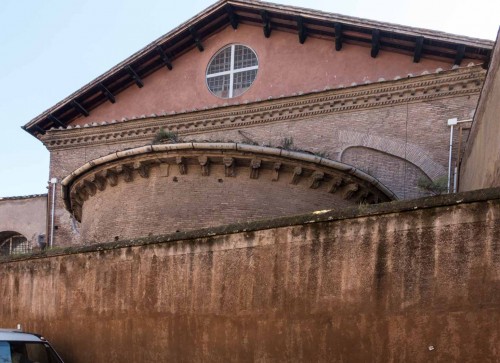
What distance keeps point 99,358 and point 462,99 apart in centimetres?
1259

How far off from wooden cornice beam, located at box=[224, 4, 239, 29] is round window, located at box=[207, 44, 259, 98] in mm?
777

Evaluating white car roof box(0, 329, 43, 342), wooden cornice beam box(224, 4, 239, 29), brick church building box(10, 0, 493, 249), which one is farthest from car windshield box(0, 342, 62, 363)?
wooden cornice beam box(224, 4, 239, 29)

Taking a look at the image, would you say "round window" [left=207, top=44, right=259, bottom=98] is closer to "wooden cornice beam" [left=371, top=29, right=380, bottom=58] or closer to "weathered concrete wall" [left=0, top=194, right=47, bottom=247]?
"wooden cornice beam" [left=371, top=29, right=380, bottom=58]

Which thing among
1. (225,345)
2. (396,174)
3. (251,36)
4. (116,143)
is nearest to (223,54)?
(251,36)

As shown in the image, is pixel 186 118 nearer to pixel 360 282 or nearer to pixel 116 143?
pixel 116 143

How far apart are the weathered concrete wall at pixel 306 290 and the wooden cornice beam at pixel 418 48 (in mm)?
12390

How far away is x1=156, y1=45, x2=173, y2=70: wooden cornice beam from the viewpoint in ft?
74.0

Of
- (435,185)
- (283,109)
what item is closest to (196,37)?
(283,109)

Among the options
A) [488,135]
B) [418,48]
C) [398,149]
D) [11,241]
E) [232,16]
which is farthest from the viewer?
[11,241]

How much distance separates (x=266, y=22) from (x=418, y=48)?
18.6 feet

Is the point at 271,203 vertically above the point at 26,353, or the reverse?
the point at 271,203

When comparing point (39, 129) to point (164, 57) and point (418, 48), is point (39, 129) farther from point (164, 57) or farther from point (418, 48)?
point (418, 48)

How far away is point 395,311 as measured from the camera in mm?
5719

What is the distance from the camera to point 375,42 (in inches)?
727
